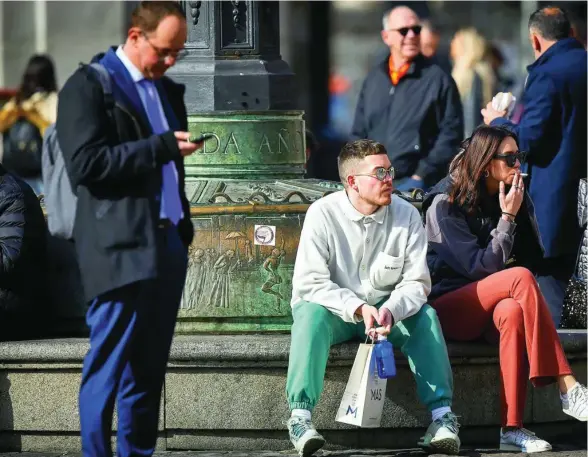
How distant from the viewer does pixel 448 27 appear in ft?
89.8

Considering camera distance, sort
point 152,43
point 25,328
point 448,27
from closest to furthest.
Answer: point 152,43 < point 25,328 < point 448,27

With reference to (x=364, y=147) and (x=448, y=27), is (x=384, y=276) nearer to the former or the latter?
(x=364, y=147)

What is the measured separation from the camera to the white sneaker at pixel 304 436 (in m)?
6.27

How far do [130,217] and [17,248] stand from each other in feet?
5.35

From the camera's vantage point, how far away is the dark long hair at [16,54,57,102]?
39.4ft

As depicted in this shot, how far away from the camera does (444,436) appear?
6.35 meters

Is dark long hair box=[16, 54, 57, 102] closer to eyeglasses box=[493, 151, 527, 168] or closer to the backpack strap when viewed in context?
eyeglasses box=[493, 151, 527, 168]

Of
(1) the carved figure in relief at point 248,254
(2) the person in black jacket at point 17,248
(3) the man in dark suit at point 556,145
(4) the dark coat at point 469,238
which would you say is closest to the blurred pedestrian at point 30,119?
(3) the man in dark suit at point 556,145

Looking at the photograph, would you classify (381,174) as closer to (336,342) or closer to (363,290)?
(363,290)

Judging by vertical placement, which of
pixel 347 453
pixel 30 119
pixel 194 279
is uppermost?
pixel 30 119

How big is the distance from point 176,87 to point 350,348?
1449mm

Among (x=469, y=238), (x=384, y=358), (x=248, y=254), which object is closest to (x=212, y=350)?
(x=248, y=254)

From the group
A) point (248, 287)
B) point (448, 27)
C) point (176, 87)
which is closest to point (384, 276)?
point (248, 287)

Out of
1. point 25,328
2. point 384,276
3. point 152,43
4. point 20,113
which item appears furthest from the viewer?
point 20,113
